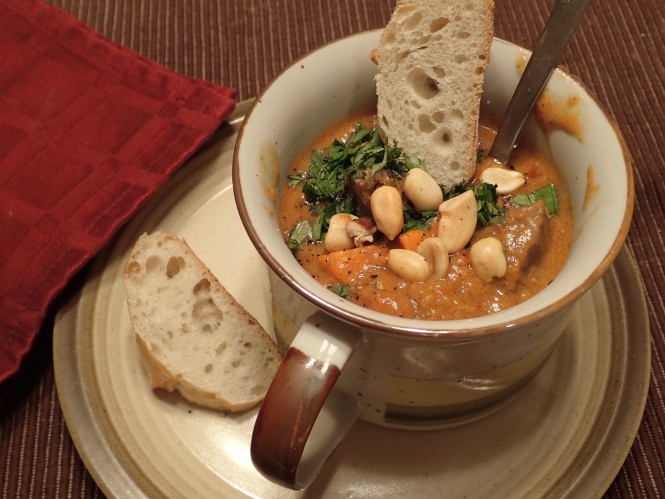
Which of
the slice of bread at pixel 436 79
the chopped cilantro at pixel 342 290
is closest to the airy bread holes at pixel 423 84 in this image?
the slice of bread at pixel 436 79

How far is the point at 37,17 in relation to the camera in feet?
7.39

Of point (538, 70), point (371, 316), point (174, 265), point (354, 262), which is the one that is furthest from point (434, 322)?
point (174, 265)

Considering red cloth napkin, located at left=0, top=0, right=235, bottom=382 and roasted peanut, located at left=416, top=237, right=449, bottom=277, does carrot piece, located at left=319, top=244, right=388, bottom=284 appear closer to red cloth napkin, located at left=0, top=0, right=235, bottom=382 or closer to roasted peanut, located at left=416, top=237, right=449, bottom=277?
roasted peanut, located at left=416, top=237, right=449, bottom=277

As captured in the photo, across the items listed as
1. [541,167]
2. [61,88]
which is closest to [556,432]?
[541,167]

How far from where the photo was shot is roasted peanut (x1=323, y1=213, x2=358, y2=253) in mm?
1491

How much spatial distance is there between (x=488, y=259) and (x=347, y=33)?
4.86 feet

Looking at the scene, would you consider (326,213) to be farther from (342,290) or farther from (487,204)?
(487,204)

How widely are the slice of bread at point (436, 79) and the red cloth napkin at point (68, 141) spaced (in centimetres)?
64

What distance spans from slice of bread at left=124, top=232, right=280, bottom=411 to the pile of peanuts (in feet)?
1.19

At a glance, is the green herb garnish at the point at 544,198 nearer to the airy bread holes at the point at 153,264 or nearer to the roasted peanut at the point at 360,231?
the roasted peanut at the point at 360,231

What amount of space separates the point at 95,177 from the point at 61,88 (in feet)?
1.29

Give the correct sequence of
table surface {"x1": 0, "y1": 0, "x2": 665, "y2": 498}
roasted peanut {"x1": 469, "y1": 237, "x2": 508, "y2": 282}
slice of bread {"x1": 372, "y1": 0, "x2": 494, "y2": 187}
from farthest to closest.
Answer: table surface {"x1": 0, "y1": 0, "x2": 665, "y2": 498} → slice of bread {"x1": 372, "y1": 0, "x2": 494, "y2": 187} → roasted peanut {"x1": 469, "y1": 237, "x2": 508, "y2": 282}

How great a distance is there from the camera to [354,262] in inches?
57.6

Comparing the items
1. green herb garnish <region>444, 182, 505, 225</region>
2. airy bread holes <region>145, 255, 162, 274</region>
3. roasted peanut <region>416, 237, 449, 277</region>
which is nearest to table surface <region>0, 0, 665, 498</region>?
airy bread holes <region>145, 255, 162, 274</region>
